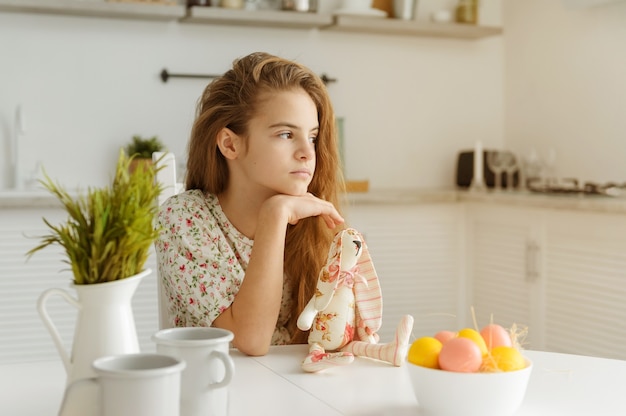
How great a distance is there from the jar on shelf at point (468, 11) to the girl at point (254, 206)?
2571mm

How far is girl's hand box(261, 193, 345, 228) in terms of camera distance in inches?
60.4

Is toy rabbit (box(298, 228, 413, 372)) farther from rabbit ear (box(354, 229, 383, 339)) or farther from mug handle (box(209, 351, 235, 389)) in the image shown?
mug handle (box(209, 351, 235, 389))

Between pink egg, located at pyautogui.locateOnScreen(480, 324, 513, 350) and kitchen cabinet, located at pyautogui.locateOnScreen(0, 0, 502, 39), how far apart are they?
112 inches

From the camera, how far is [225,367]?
95 cm

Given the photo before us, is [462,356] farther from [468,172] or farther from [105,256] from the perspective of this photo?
[468,172]

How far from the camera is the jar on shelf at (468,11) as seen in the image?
4.19m

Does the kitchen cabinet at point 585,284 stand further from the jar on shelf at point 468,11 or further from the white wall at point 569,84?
the jar on shelf at point 468,11

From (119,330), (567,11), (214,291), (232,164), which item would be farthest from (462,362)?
(567,11)

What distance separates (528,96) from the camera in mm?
4238

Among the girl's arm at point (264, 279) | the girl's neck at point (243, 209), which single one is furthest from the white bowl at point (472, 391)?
the girl's neck at point (243, 209)

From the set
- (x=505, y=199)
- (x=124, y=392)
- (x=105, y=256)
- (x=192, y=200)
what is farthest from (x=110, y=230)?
(x=505, y=199)

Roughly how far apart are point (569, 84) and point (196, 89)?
1683 mm

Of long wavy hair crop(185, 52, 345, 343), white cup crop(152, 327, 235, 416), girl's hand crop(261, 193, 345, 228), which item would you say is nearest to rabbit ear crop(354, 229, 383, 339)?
girl's hand crop(261, 193, 345, 228)

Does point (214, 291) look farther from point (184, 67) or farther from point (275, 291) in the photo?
point (184, 67)
